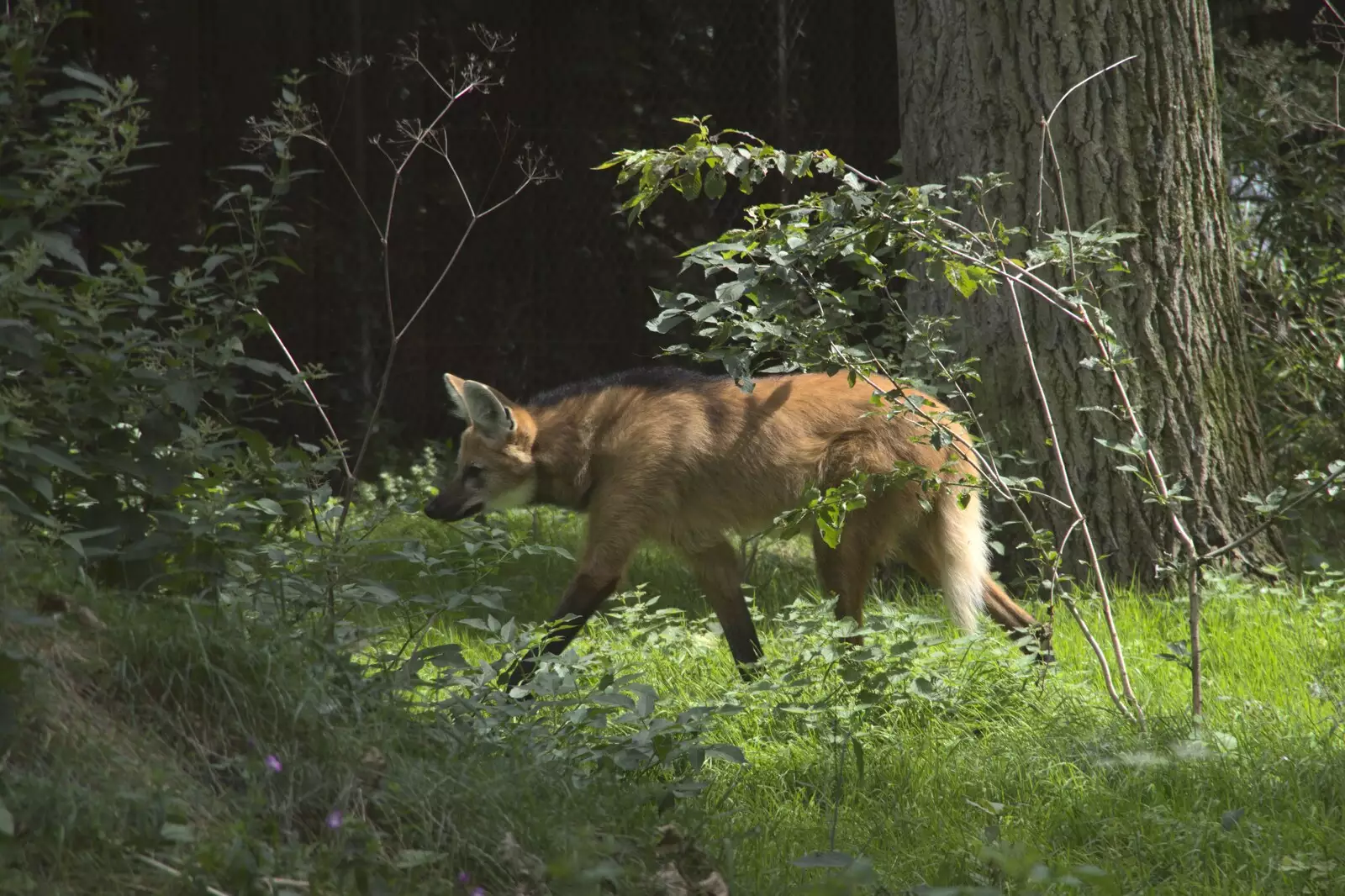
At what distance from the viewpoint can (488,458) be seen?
14.8ft

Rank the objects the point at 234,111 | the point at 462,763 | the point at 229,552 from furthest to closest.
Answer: the point at 234,111
the point at 229,552
the point at 462,763

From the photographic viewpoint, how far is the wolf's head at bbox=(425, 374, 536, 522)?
175 inches

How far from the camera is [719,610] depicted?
4.25 meters

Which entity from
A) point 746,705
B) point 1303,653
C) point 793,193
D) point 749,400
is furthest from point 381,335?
point 1303,653

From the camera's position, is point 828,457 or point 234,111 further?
point 234,111

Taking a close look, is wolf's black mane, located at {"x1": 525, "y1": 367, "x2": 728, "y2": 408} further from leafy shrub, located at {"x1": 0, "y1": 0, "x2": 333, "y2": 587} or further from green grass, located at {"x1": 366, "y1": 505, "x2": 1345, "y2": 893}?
leafy shrub, located at {"x1": 0, "y1": 0, "x2": 333, "y2": 587}

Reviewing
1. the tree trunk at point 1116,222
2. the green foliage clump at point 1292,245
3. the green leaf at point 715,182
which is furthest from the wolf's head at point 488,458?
the green foliage clump at point 1292,245

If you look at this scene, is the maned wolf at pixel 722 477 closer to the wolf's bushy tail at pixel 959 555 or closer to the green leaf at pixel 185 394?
the wolf's bushy tail at pixel 959 555

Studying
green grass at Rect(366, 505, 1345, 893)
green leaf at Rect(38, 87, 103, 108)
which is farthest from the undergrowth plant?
green leaf at Rect(38, 87, 103, 108)

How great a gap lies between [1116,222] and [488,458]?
2356 millimetres

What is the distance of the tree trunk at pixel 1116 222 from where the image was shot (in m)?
4.54

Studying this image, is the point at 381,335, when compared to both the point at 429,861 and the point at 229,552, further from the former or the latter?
the point at 429,861

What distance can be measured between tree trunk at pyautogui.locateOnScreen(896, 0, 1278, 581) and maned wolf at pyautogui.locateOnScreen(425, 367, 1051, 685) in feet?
2.03

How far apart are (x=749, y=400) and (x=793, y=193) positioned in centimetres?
275
